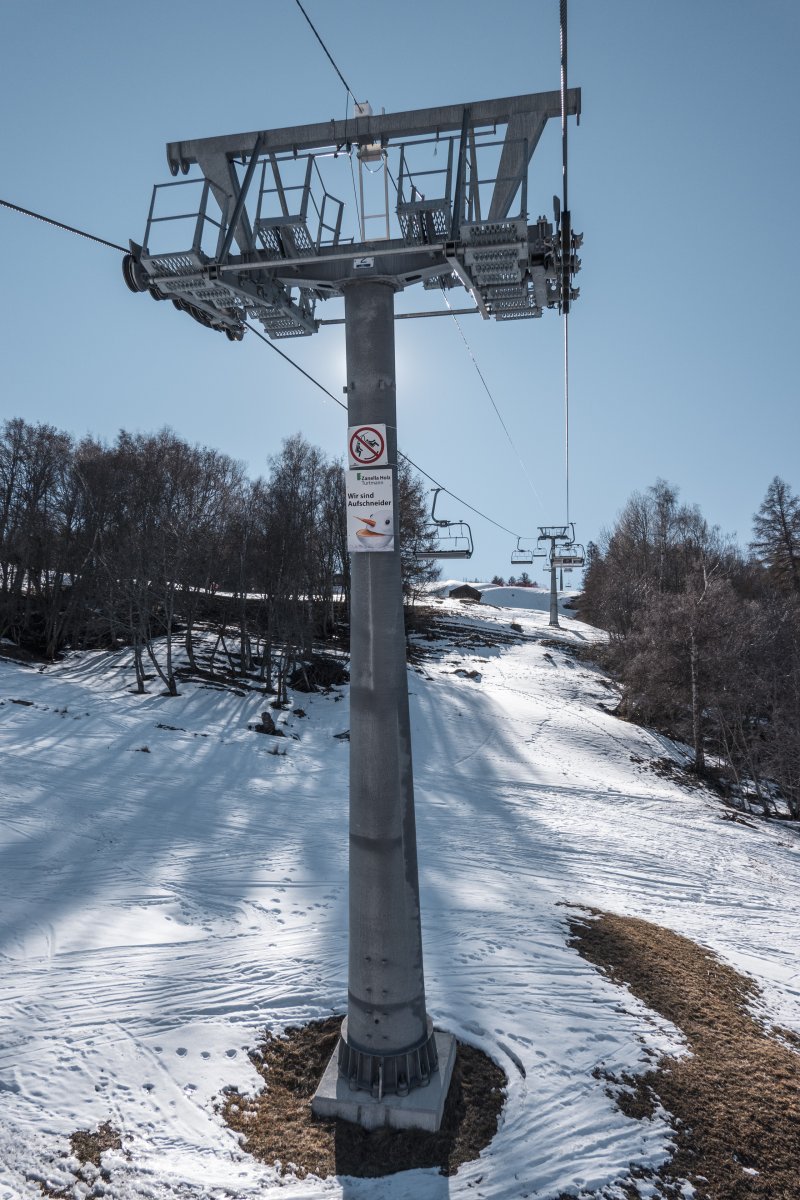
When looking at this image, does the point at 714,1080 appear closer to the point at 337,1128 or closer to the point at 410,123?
the point at 337,1128

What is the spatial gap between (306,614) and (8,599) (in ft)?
45.3

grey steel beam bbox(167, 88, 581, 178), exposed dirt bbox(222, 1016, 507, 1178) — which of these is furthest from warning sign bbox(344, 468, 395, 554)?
exposed dirt bbox(222, 1016, 507, 1178)

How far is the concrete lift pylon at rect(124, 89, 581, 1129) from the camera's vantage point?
552 cm

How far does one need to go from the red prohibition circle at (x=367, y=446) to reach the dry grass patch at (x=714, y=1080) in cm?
597

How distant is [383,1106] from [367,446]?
541cm

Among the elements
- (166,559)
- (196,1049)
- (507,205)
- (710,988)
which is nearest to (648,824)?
(710,988)

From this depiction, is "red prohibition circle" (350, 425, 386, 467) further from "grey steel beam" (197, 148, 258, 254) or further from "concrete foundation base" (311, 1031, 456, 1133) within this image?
"concrete foundation base" (311, 1031, 456, 1133)

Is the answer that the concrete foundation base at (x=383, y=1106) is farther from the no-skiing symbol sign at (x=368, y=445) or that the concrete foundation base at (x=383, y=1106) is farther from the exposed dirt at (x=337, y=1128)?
the no-skiing symbol sign at (x=368, y=445)

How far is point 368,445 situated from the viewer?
220 inches

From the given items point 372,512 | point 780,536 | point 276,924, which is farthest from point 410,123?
point 780,536

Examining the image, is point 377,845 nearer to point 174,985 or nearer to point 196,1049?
point 196,1049

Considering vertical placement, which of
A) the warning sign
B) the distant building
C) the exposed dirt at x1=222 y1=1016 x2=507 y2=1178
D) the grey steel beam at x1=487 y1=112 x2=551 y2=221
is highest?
the grey steel beam at x1=487 y1=112 x2=551 y2=221

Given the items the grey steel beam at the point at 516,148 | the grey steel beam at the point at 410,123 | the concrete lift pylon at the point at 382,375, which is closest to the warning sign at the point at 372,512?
the concrete lift pylon at the point at 382,375

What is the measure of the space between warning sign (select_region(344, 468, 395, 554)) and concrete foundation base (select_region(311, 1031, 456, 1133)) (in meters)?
4.53
